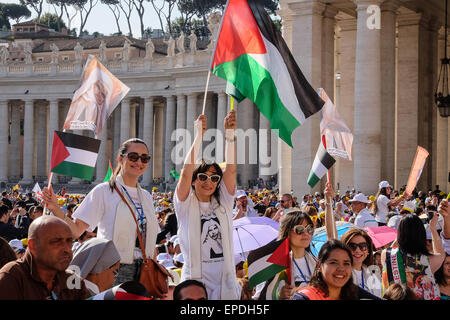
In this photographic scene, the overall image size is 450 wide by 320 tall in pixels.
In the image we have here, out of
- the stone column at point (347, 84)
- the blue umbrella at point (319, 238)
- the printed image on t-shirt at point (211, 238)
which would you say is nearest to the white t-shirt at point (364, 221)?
the blue umbrella at point (319, 238)

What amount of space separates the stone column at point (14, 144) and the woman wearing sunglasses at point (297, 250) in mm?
93353

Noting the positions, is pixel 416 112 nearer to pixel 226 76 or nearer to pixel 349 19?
pixel 349 19

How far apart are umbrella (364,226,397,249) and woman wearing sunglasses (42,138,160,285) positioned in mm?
4510

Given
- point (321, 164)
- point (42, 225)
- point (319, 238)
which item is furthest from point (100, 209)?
point (321, 164)

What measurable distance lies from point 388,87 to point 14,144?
230 feet

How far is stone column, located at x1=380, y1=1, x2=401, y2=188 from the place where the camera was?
40625mm

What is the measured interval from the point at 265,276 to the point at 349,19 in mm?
39148

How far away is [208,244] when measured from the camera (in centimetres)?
926

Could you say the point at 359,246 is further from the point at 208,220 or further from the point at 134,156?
the point at 134,156

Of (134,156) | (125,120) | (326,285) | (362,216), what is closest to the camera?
(326,285)

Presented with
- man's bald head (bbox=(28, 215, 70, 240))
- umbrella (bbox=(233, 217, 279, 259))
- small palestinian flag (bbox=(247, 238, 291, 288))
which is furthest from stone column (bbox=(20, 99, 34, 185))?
man's bald head (bbox=(28, 215, 70, 240))

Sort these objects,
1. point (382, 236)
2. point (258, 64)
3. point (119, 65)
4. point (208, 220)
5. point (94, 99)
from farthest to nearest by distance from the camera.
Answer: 1. point (119, 65)
2. point (94, 99)
3. point (382, 236)
4. point (258, 64)
5. point (208, 220)

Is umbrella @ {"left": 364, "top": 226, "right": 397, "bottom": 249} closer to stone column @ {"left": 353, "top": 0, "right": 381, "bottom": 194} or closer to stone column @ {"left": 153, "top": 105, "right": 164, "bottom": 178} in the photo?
stone column @ {"left": 353, "top": 0, "right": 381, "bottom": 194}
